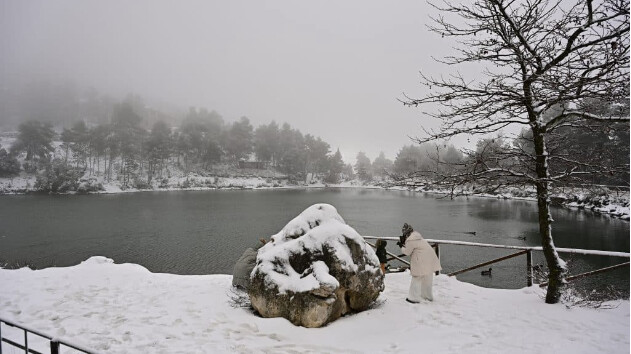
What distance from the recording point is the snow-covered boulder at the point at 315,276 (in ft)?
20.6

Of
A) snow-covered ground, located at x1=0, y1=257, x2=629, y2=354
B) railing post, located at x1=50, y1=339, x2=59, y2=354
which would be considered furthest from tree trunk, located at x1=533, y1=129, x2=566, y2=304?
railing post, located at x1=50, y1=339, x2=59, y2=354

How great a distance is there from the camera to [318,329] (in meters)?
6.05

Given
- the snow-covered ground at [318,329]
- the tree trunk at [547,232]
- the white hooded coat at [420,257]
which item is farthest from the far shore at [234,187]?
the snow-covered ground at [318,329]

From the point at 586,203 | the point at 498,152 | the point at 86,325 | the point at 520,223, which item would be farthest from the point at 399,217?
the point at 86,325

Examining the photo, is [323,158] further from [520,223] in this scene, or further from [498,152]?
[498,152]

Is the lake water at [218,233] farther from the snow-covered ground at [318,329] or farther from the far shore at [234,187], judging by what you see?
the snow-covered ground at [318,329]

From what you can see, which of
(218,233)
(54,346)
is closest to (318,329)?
(54,346)

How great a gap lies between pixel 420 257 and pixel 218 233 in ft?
72.3

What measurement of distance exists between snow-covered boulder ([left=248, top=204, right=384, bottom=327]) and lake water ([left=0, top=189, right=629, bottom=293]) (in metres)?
11.1

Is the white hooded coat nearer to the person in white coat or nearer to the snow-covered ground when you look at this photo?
the person in white coat

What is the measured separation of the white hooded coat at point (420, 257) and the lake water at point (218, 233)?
10393 mm

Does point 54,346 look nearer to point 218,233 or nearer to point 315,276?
point 315,276

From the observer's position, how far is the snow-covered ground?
532 cm

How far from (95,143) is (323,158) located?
5651cm
